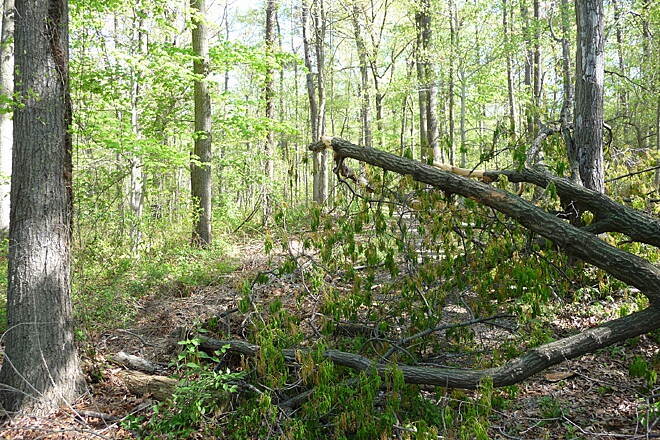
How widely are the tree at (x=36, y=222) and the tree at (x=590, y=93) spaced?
6323mm

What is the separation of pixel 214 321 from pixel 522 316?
315 centimetres

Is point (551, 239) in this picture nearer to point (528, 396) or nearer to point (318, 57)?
point (528, 396)

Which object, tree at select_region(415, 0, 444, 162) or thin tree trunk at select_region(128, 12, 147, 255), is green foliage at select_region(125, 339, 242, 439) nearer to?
thin tree trunk at select_region(128, 12, 147, 255)

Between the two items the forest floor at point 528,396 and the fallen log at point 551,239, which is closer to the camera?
the forest floor at point 528,396

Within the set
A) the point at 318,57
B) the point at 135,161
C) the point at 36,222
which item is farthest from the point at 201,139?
the point at 36,222

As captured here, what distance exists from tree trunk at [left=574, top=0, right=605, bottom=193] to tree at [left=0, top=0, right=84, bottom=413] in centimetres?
632

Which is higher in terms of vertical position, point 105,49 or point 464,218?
point 105,49

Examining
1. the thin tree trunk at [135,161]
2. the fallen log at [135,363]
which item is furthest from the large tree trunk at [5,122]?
the fallen log at [135,363]

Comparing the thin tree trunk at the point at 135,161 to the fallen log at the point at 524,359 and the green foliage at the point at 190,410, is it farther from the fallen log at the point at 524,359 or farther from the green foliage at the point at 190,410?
the fallen log at the point at 524,359

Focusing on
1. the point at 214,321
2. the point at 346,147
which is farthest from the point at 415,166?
the point at 214,321

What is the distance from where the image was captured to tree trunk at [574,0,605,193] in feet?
20.7

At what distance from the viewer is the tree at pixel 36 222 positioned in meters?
3.97

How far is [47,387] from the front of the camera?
160 inches

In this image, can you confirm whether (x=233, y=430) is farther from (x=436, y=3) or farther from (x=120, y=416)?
(x=436, y=3)
